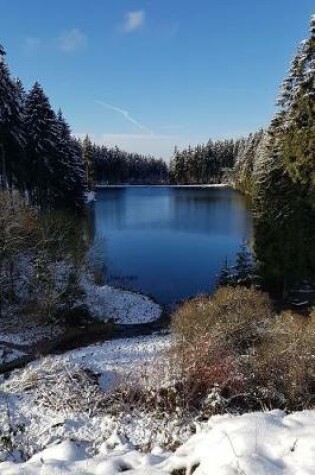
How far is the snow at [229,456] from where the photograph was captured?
179 inches

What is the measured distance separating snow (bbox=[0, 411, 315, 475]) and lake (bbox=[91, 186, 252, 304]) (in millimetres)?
22497

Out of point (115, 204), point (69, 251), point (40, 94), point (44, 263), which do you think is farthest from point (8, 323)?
point (115, 204)

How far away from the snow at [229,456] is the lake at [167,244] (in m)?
22.5

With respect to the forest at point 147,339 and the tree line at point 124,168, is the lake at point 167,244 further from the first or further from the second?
the tree line at point 124,168

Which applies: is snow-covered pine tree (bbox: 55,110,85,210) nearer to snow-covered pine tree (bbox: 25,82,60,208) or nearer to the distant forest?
the distant forest

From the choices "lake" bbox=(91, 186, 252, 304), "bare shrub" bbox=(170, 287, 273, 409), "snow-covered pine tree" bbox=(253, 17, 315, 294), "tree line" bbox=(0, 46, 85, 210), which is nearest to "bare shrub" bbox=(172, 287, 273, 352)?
"bare shrub" bbox=(170, 287, 273, 409)

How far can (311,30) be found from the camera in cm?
2022

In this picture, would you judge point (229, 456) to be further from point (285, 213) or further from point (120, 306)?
point (285, 213)

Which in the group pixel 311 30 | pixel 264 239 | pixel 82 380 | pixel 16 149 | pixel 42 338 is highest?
pixel 311 30

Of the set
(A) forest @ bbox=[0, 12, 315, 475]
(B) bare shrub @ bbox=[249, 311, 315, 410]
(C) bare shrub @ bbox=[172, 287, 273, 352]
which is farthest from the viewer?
(C) bare shrub @ bbox=[172, 287, 273, 352]

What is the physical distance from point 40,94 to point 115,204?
153ft

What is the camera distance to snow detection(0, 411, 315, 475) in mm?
4555

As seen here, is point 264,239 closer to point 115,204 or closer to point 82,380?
point 82,380

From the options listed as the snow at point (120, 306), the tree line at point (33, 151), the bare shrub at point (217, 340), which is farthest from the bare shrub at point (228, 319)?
the tree line at point (33, 151)
